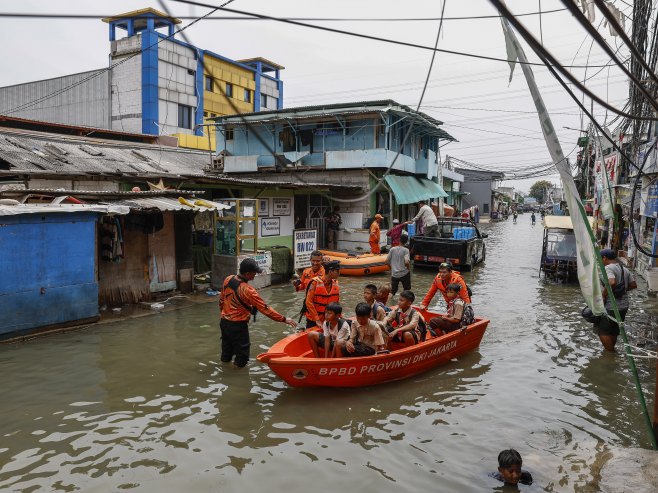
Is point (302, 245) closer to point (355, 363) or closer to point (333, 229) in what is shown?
point (333, 229)

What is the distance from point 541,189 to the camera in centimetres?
12556

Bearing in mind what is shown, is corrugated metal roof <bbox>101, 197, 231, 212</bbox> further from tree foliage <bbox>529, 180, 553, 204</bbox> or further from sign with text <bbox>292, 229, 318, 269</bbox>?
tree foliage <bbox>529, 180, 553, 204</bbox>

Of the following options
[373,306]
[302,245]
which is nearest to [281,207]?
[302,245]

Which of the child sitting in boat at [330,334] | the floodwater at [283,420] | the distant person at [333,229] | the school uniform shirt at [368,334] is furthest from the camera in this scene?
the distant person at [333,229]

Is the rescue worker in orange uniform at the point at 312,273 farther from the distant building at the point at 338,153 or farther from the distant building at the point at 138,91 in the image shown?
the distant building at the point at 138,91

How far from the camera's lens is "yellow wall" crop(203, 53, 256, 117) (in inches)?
1608

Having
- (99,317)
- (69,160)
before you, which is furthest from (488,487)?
(69,160)

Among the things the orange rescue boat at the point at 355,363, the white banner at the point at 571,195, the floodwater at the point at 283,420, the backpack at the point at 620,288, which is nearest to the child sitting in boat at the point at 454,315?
the orange rescue boat at the point at 355,363

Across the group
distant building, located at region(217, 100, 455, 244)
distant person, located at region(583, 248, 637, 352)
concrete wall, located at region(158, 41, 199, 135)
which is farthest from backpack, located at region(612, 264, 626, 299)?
concrete wall, located at region(158, 41, 199, 135)

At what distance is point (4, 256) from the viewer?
31.9 ft

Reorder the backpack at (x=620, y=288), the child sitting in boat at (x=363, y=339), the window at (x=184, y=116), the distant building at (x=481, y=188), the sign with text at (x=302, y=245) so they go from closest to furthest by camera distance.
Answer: the child sitting in boat at (x=363, y=339), the backpack at (x=620, y=288), the sign with text at (x=302, y=245), the window at (x=184, y=116), the distant building at (x=481, y=188)

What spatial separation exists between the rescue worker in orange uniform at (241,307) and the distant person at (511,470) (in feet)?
12.2

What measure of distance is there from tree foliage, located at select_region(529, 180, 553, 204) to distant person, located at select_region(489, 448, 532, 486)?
12357 cm

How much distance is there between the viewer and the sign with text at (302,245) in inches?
703
